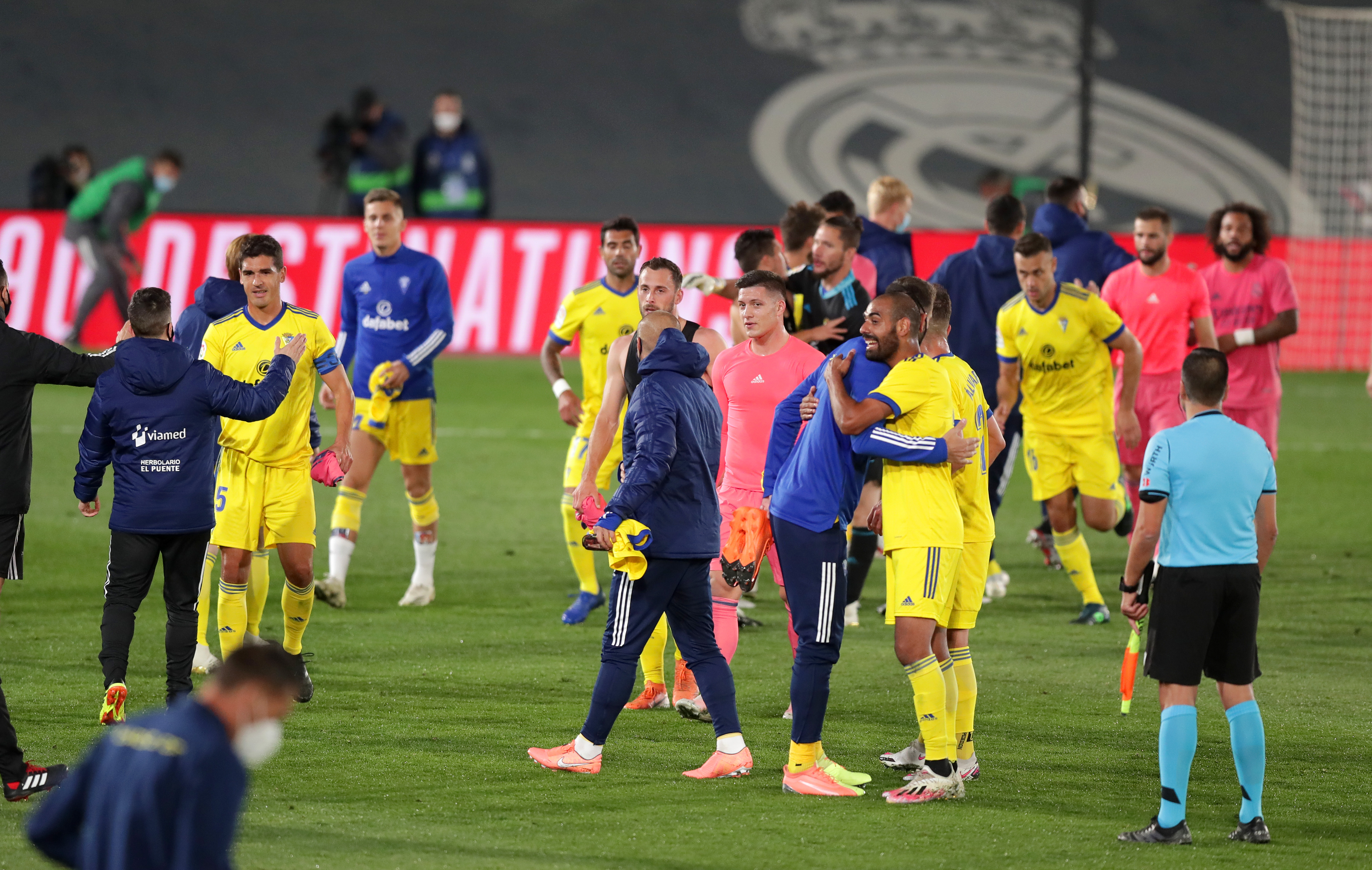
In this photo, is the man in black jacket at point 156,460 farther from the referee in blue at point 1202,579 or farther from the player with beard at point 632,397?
the referee in blue at point 1202,579

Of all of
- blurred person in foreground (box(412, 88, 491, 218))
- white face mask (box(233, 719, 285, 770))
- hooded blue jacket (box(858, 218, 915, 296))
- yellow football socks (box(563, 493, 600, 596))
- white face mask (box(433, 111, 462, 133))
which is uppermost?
white face mask (box(433, 111, 462, 133))

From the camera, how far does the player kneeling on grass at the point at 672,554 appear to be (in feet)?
20.0

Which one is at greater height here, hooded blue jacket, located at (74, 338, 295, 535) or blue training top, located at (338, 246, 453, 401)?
blue training top, located at (338, 246, 453, 401)

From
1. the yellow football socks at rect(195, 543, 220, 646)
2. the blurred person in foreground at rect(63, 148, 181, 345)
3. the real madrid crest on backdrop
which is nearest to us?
the yellow football socks at rect(195, 543, 220, 646)

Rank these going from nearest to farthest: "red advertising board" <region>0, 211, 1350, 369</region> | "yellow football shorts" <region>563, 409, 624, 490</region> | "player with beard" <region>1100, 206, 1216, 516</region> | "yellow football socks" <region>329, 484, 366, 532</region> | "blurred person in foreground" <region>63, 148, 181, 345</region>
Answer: "yellow football shorts" <region>563, 409, 624, 490</region> < "yellow football socks" <region>329, 484, 366, 532</region> < "player with beard" <region>1100, 206, 1216, 516</region> < "blurred person in foreground" <region>63, 148, 181, 345</region> < "red advertising board" <region>0, 211, 1350, 369</region>

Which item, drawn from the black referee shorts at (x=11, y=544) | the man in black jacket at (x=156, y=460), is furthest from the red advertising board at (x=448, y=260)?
the black referee shorts at (x=11, y=544)

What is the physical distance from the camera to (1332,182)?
26547 mm

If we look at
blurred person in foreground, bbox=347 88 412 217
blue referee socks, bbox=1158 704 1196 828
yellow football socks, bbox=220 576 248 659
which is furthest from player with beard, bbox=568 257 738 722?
blurred person in foreground, bbox=347 88 412 217

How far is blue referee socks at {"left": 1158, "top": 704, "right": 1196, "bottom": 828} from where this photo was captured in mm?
5434

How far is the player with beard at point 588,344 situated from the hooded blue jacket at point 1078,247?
3.12 meters

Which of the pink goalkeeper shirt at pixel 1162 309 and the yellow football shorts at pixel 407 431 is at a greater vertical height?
the pink goalkeeper shirt at pixel 1162 309

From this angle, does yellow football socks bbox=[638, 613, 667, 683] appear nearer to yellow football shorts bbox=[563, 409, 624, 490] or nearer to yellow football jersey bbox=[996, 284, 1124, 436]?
yellow football shorts bbox=[563, 409, 624, 490]

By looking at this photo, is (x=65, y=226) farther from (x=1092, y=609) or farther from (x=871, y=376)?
(x=871, y=376)

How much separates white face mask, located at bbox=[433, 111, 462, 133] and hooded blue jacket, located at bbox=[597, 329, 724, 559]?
1612cm
